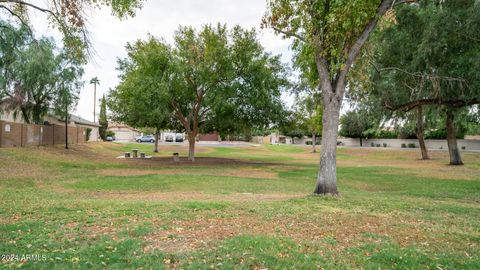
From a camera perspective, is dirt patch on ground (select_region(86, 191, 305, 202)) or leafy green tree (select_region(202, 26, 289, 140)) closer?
dirt patch on ground (select_region(86, 191, 305, 202))

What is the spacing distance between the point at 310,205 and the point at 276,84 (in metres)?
16.5

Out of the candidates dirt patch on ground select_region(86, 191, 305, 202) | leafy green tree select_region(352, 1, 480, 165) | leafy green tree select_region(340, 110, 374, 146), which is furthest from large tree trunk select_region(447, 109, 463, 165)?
leafy green tree select_region(340, 110, 374, 146)

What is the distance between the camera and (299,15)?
10992 millimetres

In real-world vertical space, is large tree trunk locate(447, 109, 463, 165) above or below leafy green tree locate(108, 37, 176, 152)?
below

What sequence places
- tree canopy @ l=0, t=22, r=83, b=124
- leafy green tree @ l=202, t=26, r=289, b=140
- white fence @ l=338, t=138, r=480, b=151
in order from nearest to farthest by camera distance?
leafy green tree @ l=202, t=26, r=289, b=140, tree canopy @ l=0, t=22, r=83, b=124, white fence @ l=338, t=138, r=480, b=151

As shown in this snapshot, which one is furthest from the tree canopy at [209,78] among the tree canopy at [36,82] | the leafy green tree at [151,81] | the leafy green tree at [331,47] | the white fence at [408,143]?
the white fence at [408,143]

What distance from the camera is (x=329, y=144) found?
10.3 metres

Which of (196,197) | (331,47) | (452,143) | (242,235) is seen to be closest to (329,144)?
(331,47)

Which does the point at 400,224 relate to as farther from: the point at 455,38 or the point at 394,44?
the point at 394,44

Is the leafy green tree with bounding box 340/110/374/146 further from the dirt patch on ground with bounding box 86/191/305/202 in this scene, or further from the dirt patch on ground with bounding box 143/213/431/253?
the dirt patch on ground with bounding box 143/213/431/253

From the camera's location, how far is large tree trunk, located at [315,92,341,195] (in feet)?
33.8

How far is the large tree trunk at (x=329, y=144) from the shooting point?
33.8 ft

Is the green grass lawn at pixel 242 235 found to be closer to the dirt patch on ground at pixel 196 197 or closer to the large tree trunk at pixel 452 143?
the dirt patch on ground at pixel 196 197

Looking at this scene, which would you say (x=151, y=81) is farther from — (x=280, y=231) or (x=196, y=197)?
(x=280, y=231)
